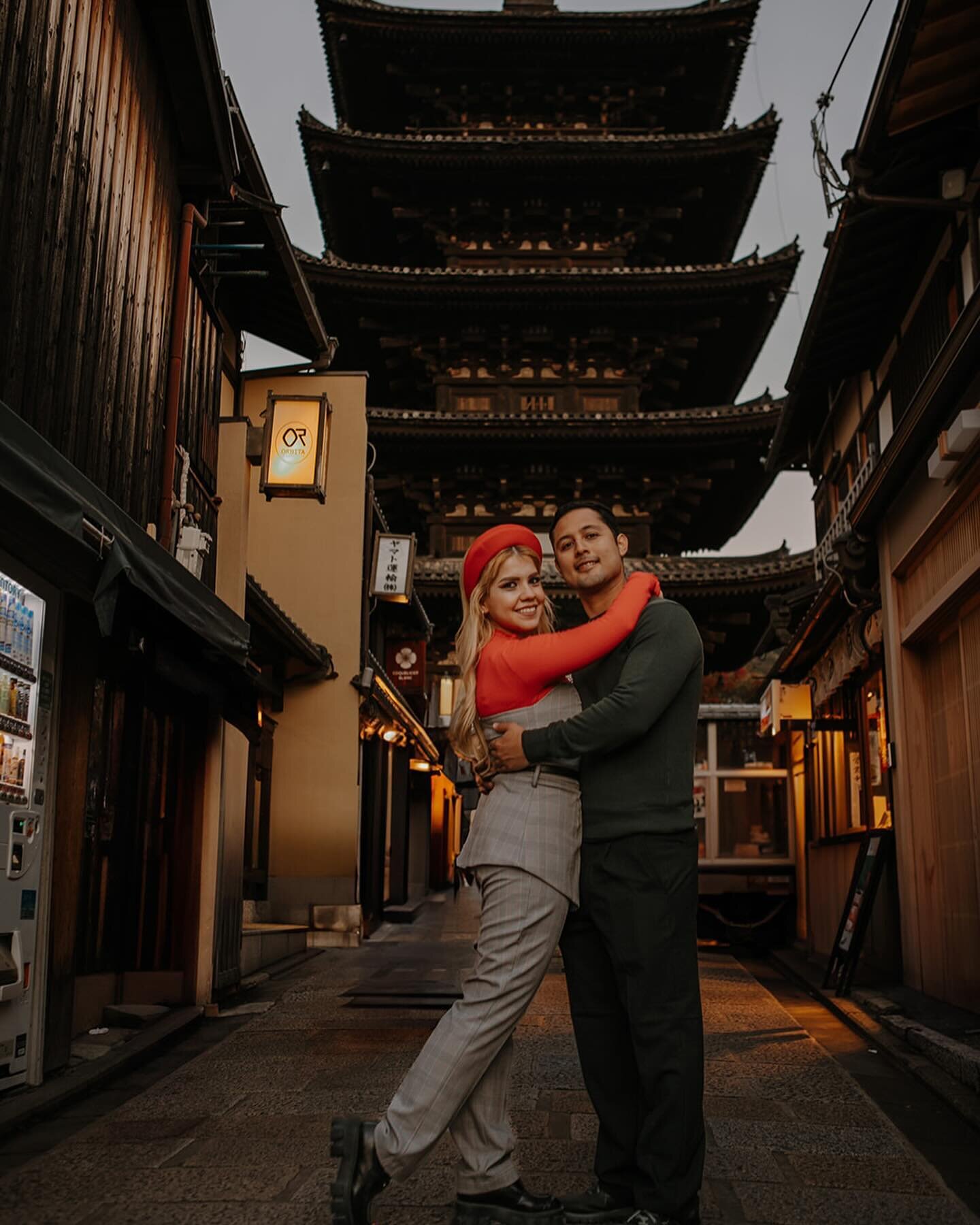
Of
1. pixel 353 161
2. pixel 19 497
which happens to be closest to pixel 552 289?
pixel 353 161

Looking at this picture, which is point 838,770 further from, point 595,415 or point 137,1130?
point 595,415

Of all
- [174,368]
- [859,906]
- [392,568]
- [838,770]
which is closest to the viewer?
[174,368]

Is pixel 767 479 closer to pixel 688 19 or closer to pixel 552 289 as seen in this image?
pixel 552 289

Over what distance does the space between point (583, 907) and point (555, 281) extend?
21.9m

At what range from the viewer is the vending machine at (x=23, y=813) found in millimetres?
4977

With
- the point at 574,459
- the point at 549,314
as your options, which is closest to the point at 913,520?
the point at 574,459

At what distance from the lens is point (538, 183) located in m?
25.8

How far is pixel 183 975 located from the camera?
307 inches

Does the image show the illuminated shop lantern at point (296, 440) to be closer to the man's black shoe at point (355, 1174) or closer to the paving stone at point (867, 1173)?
the paving stone at point (867, 1173)

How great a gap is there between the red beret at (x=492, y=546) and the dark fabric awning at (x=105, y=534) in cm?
168

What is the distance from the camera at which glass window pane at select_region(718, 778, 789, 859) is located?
53.6 ft

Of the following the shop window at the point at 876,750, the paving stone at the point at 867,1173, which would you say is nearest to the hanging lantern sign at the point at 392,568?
the shop window at the point at 876,750

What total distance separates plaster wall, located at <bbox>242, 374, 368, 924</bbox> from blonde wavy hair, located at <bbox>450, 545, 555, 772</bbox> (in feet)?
34.5

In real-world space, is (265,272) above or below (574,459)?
below
